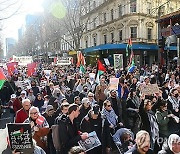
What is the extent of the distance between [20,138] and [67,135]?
4.00 feet

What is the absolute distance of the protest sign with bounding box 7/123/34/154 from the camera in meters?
3.83

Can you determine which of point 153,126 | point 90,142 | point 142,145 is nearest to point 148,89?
point 153,126

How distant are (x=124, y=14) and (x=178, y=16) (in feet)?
69.2

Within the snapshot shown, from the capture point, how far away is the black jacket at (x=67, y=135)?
483 cm

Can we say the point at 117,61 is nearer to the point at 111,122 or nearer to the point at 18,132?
the point at 111,122

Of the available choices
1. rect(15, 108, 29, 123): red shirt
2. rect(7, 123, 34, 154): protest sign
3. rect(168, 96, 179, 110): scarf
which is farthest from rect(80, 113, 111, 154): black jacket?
rect(168, 96, 179, 110): scarf

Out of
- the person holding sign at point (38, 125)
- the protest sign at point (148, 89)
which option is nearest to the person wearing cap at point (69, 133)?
the person holding sign at point (38, 125)

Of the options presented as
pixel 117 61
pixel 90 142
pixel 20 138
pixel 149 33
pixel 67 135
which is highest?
pixel 149 33

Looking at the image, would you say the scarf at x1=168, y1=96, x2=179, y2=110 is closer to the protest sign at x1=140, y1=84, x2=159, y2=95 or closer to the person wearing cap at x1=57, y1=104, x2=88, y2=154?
the protest sign at x1=140, y1=84, x2=159, y2=95

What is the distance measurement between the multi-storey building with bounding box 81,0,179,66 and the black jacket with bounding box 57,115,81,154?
25.0 meters

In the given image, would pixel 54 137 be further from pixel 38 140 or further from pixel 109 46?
pixel 109 46

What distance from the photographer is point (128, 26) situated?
1577 inches

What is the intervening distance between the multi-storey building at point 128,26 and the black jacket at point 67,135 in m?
25.0

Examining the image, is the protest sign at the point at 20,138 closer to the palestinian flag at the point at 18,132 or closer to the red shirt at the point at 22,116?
the palestinian flag at the point at 18,132
